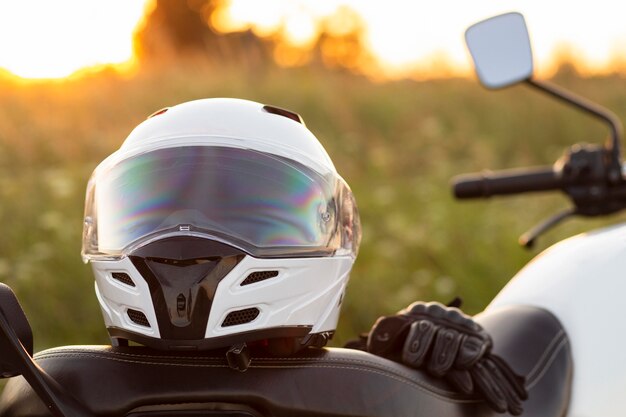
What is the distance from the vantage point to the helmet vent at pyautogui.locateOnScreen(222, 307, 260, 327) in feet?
5.47

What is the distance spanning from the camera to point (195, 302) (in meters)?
1.62

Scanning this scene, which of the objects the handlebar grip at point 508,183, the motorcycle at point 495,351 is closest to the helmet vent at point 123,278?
the motorcycle at point 495,351

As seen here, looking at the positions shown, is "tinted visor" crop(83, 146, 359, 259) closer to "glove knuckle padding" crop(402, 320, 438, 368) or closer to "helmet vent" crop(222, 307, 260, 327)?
"helmet vent" crop(222, 307, 260, 327)

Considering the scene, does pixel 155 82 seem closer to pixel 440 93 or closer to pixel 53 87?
pixel 53 87

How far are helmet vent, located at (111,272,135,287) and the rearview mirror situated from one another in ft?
4.02

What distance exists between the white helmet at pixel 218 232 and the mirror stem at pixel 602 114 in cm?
85

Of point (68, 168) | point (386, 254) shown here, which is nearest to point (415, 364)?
point (386, 254)

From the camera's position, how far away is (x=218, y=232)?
1647 mm

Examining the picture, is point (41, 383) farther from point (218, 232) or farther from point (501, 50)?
point (501, 50)

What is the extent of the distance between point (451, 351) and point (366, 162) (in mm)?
7097

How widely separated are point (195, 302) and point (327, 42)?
15565 millimetres

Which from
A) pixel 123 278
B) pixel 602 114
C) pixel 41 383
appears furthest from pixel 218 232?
pixel 602 114

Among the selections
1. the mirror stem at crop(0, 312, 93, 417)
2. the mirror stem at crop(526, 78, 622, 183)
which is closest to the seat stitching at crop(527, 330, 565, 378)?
the mirror stem at crop(526, 78, 622, 183)

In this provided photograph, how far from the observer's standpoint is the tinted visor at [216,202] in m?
1.68
